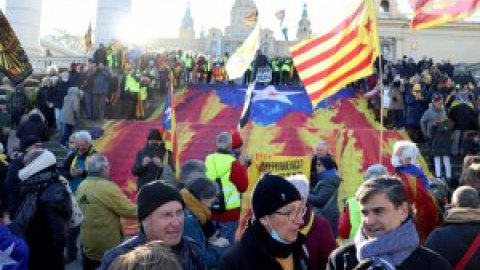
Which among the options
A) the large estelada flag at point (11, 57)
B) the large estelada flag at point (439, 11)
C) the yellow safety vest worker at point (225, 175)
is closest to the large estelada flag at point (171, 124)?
the yellow safety vest worker at point (225, 175)

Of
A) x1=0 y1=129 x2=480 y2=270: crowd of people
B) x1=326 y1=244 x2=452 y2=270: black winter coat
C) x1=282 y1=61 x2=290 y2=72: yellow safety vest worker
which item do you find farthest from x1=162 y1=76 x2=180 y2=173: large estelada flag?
x1=282 y1=61 x2=290 y2=72: yellow safety vest worker

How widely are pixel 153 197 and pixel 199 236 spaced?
91 cm

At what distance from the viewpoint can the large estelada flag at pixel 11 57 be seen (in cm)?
715

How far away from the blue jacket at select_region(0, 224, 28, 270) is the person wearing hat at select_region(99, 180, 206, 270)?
0.54 meters

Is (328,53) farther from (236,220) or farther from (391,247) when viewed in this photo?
(391,247)

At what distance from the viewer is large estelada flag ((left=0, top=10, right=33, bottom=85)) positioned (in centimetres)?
715

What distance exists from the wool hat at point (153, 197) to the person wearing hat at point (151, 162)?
4925 mm

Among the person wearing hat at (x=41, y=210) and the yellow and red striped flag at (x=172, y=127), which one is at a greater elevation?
the yellow and red striped flag at (x=172, y=127)

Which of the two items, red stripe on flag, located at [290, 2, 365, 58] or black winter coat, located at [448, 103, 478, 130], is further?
black winter coat, located at [448, 103, 478, 130]

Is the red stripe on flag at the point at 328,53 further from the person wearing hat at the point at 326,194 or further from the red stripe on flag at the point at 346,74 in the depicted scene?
the person wearing hat at the point at 326,194

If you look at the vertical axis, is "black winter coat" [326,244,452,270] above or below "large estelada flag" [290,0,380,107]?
below

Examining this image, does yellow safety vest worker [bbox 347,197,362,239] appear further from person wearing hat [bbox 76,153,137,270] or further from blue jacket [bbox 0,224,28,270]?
blue jacket [bbox 0,224,28,270]

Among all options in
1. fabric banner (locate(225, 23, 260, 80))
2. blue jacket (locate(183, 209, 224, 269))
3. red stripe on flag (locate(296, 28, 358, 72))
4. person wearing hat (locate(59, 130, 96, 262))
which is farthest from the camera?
fabric banner (locate(225, 23, 260, 80))

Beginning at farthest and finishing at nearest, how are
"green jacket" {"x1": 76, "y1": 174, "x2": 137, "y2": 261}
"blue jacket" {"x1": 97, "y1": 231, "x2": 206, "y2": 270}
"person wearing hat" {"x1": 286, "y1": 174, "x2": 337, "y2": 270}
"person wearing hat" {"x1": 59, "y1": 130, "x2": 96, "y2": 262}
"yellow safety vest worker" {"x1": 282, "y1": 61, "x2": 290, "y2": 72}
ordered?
1. "yellow safety vest worker" {"x1": 282, "y1": 61, "x2": 290, "y2": 72}
2. "person wearing hat" {"x1": 59, "y1": 130, "x2": 96, "y2": 262}
3. "green jacket" {"x1": 76, "y1": 174, "x2": 137, "y2": 261}
4. "person wearing hat" {"x1": 286, "y1": 174, "x2": 337, "y2": 270}
5. "blue jacket" {"x1": 97, "y1": 231, "x2": 206, "y2": 270}
